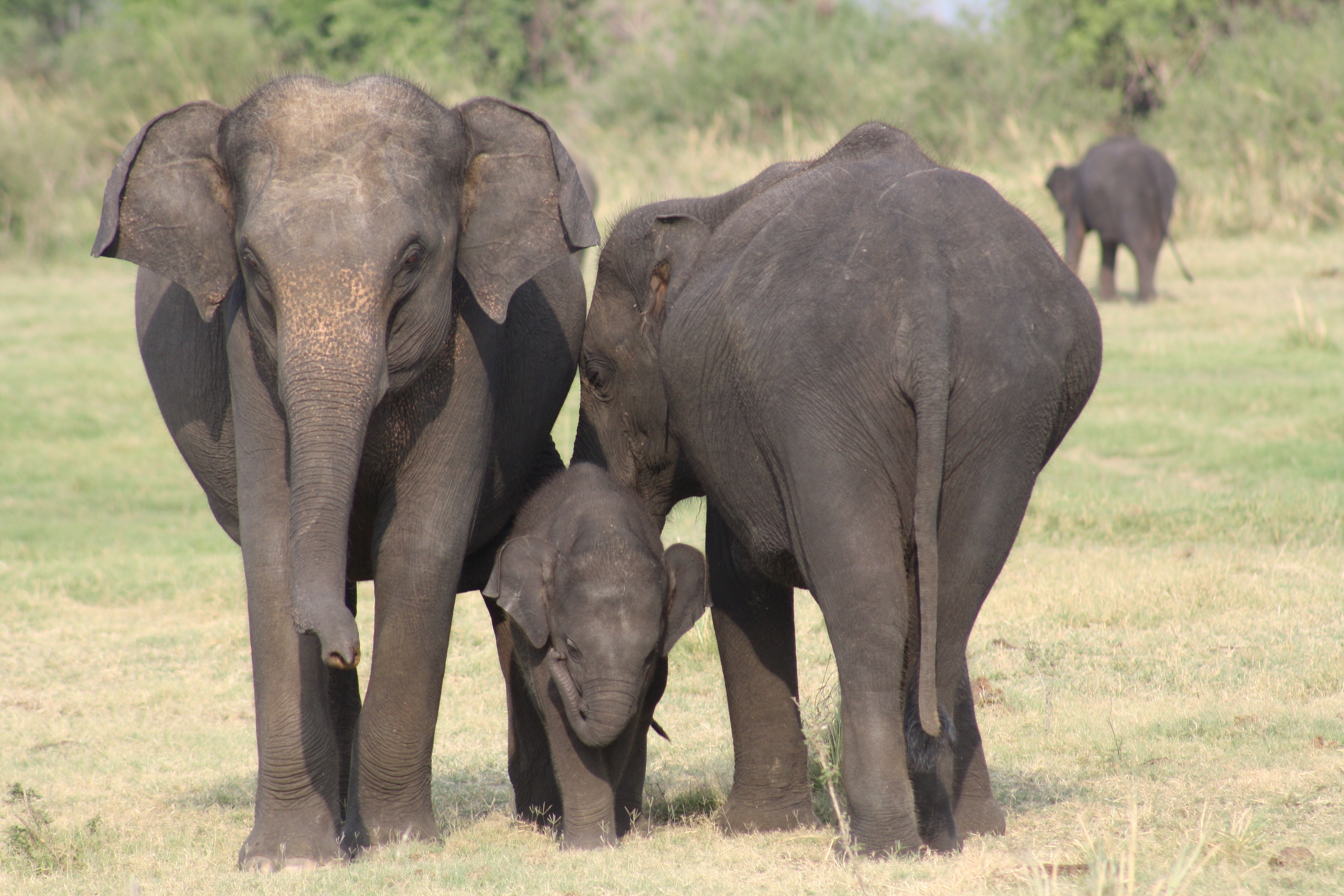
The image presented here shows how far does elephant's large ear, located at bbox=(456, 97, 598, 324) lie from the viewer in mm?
4918

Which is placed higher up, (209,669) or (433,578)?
(433,578)

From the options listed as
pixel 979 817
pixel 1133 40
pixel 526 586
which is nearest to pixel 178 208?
pixel 526 586

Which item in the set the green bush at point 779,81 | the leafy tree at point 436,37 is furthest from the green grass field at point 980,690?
the leafy tree at point 436,37

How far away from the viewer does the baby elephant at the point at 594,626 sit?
16.2 feet

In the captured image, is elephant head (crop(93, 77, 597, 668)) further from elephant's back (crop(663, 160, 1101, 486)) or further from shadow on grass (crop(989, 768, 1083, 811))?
shadow on grass (crop(989, 768, 1083, 811))

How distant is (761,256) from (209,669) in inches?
161

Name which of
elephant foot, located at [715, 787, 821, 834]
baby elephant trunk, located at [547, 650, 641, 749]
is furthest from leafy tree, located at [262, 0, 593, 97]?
baby elephant trunk, located at [547, 650, 641, 749]

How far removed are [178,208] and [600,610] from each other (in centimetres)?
164

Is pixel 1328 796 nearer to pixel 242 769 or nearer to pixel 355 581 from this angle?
pixel 355 581

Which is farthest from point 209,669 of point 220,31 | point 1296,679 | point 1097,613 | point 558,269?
Result: point 220,31

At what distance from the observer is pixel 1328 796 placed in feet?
16.0

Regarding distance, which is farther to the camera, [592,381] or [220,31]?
[220,31]

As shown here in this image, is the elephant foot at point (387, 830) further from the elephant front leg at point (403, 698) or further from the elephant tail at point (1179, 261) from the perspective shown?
the elephant tail at point (1179, 261)

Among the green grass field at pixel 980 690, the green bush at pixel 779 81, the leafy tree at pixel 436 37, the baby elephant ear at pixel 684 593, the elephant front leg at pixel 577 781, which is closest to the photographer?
the green grass field at pixel 980 690
